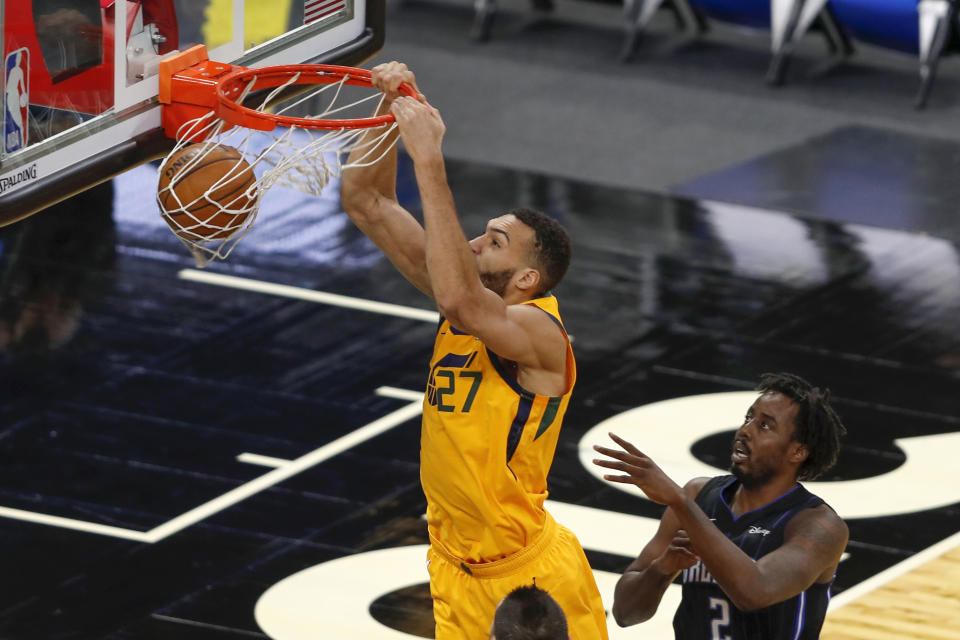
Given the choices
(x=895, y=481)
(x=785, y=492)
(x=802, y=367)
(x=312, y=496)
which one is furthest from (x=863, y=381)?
(x=785, y=492)

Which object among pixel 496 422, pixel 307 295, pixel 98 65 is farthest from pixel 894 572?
pixel 307 295

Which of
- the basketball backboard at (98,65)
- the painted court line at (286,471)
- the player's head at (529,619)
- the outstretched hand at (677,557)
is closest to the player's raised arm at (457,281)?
the outstretched hand at (677,557)

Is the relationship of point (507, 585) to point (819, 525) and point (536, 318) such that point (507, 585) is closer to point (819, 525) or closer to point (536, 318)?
point (536, 318)

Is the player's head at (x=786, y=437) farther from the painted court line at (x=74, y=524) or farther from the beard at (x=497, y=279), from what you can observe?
the painted court line at (x=74, y=524)

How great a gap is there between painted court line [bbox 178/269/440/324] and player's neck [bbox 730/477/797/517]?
5420 mm

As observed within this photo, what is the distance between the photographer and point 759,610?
5539mm

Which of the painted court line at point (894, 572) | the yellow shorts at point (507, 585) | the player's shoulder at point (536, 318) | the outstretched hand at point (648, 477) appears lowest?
the painted court line at point (894, 572)

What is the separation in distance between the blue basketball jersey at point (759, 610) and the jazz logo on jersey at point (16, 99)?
2.46 m

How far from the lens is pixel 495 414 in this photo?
578cm

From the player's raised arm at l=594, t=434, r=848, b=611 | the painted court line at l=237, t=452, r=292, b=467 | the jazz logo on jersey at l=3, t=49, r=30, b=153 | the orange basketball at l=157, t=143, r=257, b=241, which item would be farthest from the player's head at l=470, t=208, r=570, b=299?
the painted court line at l=237, t=452, r=292, b=467

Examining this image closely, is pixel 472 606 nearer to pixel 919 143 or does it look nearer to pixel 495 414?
pixel 495 414

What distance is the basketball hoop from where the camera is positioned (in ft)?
19.8

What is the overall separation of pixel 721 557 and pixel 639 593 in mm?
537

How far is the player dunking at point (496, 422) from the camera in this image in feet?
18.8
